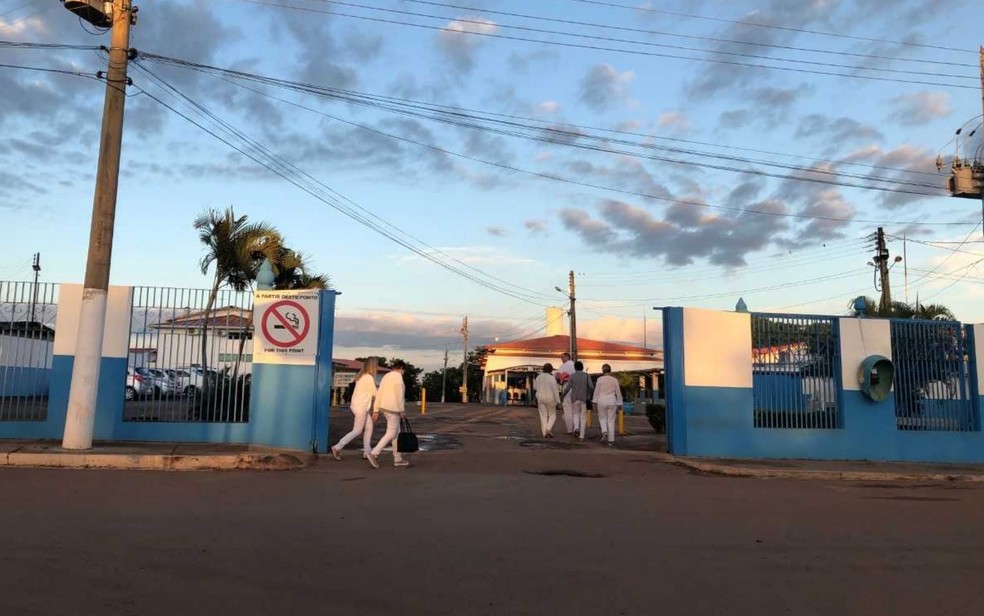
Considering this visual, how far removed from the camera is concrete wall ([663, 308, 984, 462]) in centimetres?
1359

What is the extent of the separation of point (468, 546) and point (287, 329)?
7.35 metres

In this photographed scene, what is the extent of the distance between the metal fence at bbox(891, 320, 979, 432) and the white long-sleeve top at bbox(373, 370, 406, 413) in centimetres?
973

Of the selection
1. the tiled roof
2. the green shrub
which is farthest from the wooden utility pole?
the green shrub

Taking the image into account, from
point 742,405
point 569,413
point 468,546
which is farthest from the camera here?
point 569,413

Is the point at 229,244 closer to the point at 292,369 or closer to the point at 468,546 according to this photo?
the point at 292,369

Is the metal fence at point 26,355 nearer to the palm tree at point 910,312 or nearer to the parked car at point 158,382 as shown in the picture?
the parked car at point 158,382

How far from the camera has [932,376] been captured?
14.6 meters

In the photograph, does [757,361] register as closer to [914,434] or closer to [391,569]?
[914,434]

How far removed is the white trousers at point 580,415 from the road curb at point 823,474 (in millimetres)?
3687

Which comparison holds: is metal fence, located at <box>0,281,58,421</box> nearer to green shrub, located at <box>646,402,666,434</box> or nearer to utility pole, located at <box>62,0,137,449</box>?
utility pole, located at <box>62,0,137,449</box>

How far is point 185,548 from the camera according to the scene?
589 cm

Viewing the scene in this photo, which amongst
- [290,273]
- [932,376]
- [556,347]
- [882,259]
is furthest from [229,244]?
[556,347]

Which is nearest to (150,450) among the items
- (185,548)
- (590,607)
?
(185,548)

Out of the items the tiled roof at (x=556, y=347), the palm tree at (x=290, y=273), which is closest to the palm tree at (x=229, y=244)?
the palm tree at (x=290, y=273)
